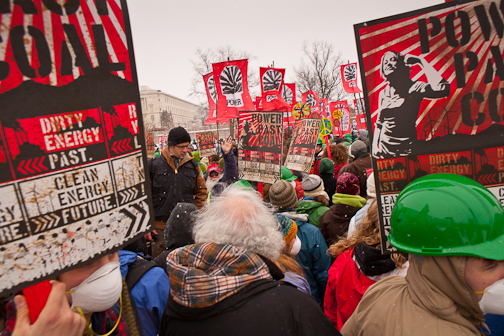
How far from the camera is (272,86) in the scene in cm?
905

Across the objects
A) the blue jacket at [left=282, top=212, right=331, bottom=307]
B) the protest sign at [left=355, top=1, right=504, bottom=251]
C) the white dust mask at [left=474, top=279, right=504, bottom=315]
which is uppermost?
the protest sign at [left=355, top=1, right=504, bottom=251]

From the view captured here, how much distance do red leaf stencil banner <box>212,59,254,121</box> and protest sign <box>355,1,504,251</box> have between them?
17.6 feet

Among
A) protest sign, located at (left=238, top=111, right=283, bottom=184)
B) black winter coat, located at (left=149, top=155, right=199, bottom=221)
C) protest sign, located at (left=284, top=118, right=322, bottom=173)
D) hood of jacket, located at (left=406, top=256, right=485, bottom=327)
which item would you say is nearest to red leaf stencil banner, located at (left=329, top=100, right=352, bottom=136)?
protest sign, located at (left=284, top=118, right=322, bottom=173)

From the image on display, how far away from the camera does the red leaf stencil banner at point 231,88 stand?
267 inches

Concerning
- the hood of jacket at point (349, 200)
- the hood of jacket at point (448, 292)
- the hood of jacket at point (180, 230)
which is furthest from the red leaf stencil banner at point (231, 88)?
the hood of jacket at point (448, 292)

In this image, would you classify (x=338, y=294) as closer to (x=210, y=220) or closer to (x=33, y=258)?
(x=210, y=220)

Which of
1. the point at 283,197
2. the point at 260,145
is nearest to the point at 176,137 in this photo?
the point at 260,145

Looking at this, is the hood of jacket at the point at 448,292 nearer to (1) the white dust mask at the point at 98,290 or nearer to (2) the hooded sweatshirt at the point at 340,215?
(1) the white dust mask at the point at 98,290

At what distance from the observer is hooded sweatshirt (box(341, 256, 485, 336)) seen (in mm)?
1099

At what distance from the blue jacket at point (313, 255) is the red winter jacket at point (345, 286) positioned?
0.52 m

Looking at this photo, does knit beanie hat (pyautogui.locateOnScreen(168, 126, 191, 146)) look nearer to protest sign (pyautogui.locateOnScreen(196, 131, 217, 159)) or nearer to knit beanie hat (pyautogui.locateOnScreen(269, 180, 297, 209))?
knit beanie hat (pyautogui.locateOnScreen(269, 180, 297, 209))

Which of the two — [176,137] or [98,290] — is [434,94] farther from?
[176,137]

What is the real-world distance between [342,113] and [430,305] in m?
15.3

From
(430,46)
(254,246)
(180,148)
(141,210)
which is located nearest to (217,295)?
(254,246)
